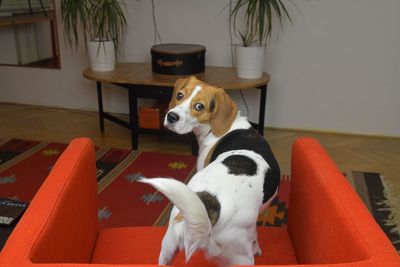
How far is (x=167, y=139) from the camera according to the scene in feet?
11.0

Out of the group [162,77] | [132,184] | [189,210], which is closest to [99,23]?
[162,77]

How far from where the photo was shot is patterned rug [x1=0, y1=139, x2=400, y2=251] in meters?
2.16

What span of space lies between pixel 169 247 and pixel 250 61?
2.10 metres

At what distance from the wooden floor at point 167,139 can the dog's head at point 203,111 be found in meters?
1.27

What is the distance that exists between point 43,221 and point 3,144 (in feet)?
8.43

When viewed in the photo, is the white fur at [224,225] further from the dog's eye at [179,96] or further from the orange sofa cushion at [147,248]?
the dog's eye at [179,96]

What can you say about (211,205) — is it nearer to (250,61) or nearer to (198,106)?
(198,106)

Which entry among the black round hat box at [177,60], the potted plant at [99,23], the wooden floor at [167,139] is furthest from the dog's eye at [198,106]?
the potted plant at [99,23]

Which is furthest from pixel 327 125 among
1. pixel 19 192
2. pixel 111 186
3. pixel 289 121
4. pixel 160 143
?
pixel 19 192

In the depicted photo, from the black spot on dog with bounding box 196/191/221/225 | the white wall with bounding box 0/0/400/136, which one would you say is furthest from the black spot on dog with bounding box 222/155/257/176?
the white wall with bounding box 0/0/400/136

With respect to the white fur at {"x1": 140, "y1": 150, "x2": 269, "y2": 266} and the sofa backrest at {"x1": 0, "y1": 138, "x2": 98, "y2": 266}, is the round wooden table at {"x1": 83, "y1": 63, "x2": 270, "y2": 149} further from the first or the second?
the white fur at {"x1": 140, "y1": 150, "x2": 269, "y2": 266}

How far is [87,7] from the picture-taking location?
3.17m

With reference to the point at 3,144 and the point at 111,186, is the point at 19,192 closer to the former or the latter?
the point at 111,186

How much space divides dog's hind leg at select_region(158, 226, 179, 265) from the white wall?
8.47 ft
